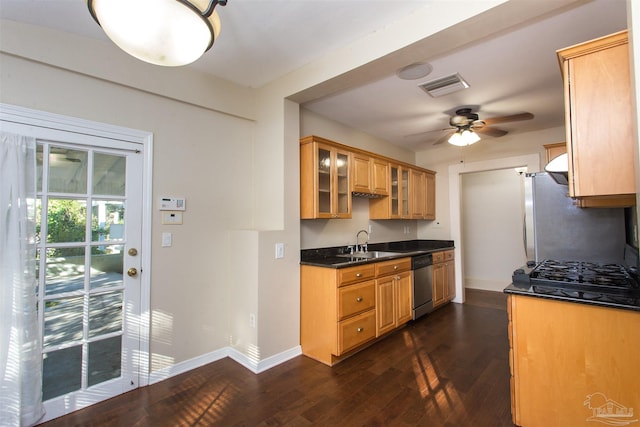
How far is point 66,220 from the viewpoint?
2.09 meters

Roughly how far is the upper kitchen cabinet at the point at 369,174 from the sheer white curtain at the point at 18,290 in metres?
2.76

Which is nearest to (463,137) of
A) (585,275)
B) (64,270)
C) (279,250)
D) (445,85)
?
(445,85)

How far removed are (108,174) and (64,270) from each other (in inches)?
29.3

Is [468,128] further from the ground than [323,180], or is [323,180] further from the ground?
[468,128]

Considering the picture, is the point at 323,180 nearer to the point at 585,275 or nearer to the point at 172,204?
the point at 172,204

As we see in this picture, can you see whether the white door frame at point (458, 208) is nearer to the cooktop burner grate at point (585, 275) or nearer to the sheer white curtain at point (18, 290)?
the cooktop burner grate at point (585, 275)

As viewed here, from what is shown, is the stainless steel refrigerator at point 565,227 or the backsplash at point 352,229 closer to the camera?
the stainless steel refrigerator at point 565,227

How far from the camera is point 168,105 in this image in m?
2.57

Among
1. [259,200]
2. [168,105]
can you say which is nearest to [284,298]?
[259,200]

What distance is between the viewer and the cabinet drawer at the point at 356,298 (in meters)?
2.74

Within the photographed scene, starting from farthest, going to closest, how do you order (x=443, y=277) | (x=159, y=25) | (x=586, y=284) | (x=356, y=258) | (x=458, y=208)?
(x=458, y=208) → (x=443, y=277) → (x=356, y=258) → (x=586, y=284) → (x=159, y=25)

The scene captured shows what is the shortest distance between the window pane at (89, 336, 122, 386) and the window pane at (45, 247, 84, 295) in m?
0.46

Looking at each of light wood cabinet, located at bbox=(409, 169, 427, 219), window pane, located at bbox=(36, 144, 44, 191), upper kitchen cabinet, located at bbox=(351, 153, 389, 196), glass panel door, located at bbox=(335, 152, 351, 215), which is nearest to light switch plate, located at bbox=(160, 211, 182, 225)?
window pane, located at bbox=(36, 144, 44, 191)

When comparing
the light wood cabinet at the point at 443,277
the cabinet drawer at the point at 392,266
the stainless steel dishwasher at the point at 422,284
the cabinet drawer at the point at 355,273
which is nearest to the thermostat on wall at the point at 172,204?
the cabinet drawer at the point at 355,273
